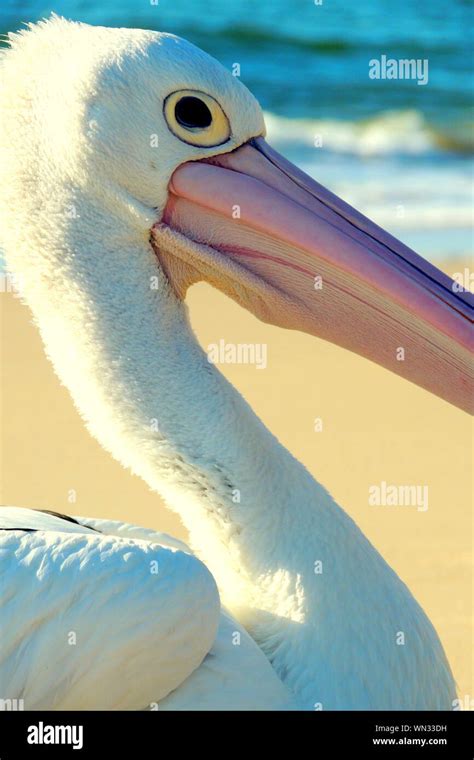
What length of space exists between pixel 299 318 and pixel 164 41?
2.51 feet

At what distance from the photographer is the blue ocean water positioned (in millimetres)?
12031

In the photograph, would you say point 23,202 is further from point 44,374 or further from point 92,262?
point 44,374

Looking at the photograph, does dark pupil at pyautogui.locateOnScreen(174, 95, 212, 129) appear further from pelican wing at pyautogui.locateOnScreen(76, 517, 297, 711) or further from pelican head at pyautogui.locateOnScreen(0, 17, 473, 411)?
pelican wing at pyautogui.locateOnScreen(76, 517, 297, 711)

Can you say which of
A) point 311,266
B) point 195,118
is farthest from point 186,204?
point 311,266

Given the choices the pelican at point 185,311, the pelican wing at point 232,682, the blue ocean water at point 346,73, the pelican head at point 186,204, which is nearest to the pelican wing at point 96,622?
the pelican wing at point 232,682

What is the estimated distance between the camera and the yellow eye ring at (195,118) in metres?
3.00

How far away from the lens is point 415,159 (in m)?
12.4

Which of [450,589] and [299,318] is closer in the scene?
[299,318]

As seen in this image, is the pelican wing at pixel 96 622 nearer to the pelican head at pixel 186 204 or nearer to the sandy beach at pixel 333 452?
the pelican head at pixel 186 204

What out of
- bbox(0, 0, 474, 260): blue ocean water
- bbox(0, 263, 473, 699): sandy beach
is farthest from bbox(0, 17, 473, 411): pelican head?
bbox(0, 0, 474, 260): blue ocean water

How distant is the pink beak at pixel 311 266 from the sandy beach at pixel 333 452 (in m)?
1.44

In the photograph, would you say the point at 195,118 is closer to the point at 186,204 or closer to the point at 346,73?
the point at 186,204
